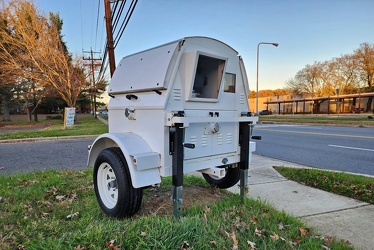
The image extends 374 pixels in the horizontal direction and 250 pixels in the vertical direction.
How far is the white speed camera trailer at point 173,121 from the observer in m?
2.77

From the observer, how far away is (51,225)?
8.93 feet

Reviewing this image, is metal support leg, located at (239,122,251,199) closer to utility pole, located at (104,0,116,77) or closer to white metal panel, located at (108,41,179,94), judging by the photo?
white metal panel, located at (108,41,179,94)

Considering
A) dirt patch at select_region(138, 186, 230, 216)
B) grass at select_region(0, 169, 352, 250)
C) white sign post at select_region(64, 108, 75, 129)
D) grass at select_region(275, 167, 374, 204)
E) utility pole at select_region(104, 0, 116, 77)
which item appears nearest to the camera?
grass at select_region(0, 169, 352, 250)

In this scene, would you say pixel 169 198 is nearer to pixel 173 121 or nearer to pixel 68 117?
pixel 173 121

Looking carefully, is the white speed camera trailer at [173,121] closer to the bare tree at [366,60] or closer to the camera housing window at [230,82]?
the camera housing window at [230,82]

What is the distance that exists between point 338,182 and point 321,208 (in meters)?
1.38

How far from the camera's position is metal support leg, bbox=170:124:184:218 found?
271 cm

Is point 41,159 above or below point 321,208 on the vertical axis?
below

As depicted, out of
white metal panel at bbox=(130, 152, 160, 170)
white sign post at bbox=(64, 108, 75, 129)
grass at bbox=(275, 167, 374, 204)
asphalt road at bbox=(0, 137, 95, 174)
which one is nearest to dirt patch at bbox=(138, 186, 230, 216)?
white metal panel at bbox=(130, 152, 160, 170)

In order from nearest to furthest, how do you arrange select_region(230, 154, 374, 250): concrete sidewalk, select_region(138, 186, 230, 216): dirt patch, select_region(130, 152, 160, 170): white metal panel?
select_region(130, 152, 160, 170): white metal panel, select_region(230, 154, 374, 250): concrete sidewalk, select_region(138, 186, 230, 216): dirt patch

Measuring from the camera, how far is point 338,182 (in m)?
4.64

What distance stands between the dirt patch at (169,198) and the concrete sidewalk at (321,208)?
56 cm

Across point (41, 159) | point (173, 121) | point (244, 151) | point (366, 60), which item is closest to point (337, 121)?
point (244, 151)

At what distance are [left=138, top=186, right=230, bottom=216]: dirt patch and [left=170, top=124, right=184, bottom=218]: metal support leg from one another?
19.6 inches
